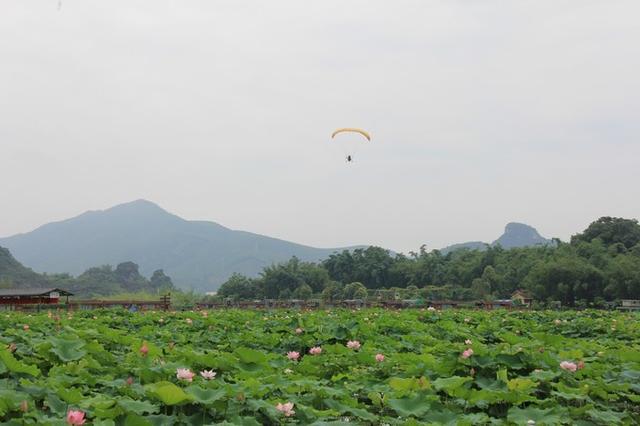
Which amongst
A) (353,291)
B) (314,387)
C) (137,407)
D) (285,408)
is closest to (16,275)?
(353,291)

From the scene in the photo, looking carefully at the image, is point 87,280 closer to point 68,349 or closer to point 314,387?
point 68,349

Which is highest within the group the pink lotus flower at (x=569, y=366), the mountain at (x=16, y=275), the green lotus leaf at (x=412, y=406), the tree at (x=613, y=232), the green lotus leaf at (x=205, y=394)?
the tree at (x=613, y=232)

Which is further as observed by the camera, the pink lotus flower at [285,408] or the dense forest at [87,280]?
the dense forest at [87,280]

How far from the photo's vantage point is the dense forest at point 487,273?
3822 cm

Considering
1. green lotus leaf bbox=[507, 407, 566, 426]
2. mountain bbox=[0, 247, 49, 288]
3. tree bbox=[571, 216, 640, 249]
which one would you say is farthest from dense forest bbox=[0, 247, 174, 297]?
green lotus leaf bbox=[507, 407, 566, 426]

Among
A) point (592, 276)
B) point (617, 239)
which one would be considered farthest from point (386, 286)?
point (592, 276)

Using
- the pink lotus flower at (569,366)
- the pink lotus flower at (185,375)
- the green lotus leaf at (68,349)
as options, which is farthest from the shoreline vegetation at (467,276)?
the pink lotus flower at (185,375)

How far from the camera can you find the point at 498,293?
161 ft

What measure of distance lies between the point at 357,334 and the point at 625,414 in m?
3.50

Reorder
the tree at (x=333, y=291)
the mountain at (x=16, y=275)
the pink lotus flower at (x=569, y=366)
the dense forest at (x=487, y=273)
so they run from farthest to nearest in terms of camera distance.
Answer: the mountain at (x=16, y=275), the tree at (x=333, y=291), the dense forest at (x=487, y=273), the pink lotus flower at (x=569, y=366)

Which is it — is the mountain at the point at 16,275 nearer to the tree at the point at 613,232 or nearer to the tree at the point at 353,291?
the tree at the point at 353,291

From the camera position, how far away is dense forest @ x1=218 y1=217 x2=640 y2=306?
38219 millimetres

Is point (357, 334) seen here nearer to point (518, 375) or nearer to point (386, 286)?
point (518, 375)

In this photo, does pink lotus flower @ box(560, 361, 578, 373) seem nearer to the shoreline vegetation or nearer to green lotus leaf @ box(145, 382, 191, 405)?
green lotus leaf @ box(145, 382, 191, 405)
